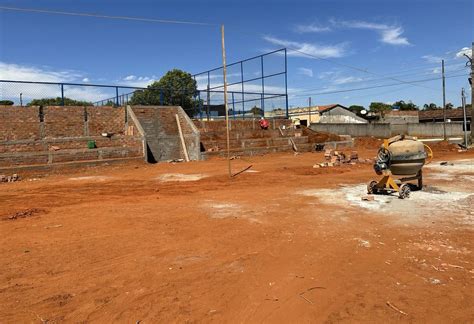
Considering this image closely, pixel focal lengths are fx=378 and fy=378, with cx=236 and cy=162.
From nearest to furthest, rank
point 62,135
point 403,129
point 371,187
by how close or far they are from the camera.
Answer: point 371,187, point 62,135, point 403,129

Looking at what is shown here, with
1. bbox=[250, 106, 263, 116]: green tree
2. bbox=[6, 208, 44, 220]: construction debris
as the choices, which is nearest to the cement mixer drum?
bbox=[6, 208, 44, 220]: construction debris

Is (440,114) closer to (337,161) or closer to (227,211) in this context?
(337,161)

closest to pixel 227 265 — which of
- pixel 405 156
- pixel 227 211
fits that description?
pixel 227 211

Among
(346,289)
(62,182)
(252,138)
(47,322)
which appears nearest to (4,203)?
(62,182)

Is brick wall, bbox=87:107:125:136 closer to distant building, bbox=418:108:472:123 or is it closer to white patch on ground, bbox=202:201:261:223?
white patch on ground, bbox=202:201:261:223

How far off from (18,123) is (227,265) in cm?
1910

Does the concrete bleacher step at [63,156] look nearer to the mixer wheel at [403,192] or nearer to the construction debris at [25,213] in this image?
the construction debris at [25,213]

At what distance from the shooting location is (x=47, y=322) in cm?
346

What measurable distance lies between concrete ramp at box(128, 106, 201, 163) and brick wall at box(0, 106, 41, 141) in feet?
16.6

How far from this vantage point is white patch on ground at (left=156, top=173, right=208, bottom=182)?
534 inches

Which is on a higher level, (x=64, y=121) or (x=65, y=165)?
(x=64, y=121)

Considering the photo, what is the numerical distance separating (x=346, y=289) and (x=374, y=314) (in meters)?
0.52

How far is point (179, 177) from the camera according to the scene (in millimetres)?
14148

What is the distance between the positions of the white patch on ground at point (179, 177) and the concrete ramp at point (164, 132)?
6.45 metres
